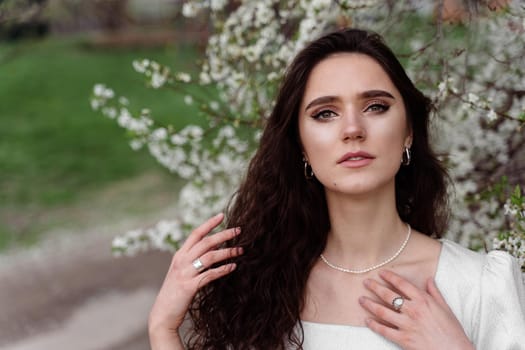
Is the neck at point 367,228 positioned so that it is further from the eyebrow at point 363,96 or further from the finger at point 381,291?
the eyebrow at point 363,96

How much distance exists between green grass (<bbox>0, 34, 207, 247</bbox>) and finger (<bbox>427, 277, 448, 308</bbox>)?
5.84 meters

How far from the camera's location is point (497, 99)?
3484 millimetres

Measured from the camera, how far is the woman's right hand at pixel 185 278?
211 centimetres

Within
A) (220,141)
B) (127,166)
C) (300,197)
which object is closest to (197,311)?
(300,197)

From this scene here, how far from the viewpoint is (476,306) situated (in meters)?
2.07

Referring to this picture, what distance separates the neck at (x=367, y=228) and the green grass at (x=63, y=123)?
5522 millimetres

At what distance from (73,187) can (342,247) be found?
7.51m

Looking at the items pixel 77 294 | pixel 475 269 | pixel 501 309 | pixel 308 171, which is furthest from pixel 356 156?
pixel 77 294

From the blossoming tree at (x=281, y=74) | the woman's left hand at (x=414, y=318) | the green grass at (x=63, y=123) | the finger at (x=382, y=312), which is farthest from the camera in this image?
the green grass at (x=63, y=123)

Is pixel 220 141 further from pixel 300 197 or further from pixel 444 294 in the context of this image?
pixel 444 294

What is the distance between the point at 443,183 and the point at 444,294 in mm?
543

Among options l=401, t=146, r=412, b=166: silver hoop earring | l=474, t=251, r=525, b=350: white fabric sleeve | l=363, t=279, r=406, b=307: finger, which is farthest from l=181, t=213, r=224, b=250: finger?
l=474, t=251, r=525, b=350: white fabric sleeve

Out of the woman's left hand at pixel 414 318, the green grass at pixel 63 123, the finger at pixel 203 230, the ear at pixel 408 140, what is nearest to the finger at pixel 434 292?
the woman's left hand at pixel 414 318

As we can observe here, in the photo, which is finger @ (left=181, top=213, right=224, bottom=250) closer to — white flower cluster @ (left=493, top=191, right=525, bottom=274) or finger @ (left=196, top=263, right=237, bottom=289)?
finger @ (left=196, top=263, right=237, bottom=289)
